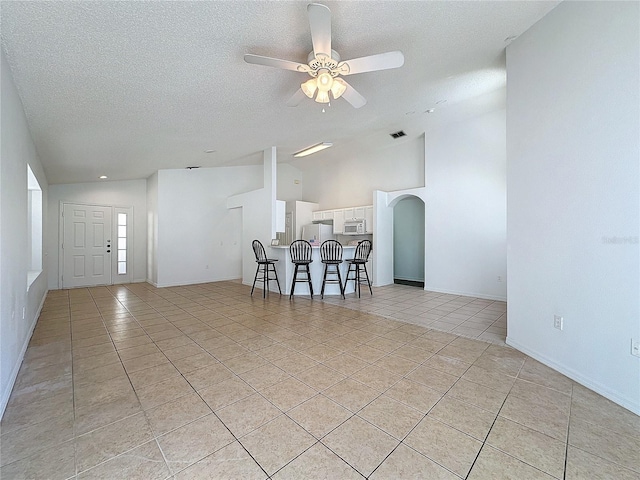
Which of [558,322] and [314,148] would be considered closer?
[558,322]

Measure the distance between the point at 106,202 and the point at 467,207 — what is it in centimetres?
836

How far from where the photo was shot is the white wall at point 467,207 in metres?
5.26

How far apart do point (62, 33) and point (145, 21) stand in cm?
56

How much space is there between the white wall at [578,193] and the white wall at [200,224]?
650cm

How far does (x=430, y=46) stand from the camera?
293cm

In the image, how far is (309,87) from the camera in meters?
2.88

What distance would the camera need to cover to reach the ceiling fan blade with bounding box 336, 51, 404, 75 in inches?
95.3

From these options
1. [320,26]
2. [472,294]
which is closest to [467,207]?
[472,294]

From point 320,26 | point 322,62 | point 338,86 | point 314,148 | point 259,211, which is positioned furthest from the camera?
point 314,148

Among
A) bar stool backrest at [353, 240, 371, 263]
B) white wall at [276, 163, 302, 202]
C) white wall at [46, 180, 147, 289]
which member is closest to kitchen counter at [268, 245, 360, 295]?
bar stool backrest at [353, 240, 371, 263]

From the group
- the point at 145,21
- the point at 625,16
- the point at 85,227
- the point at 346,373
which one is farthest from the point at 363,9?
the point at 85,227

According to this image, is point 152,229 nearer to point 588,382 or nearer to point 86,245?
point 86,245

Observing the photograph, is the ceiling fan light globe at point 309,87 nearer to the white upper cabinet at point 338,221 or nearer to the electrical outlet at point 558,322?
the electrical outlet at point 558,322

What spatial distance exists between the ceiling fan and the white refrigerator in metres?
4.84
